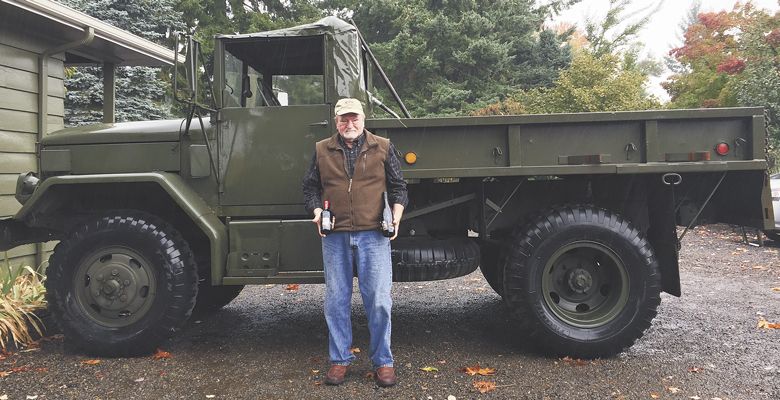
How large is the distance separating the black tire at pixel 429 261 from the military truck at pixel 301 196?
0.01 m

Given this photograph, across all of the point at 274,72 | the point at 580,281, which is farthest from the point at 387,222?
the point at 274,72

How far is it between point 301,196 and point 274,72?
1.07 metres

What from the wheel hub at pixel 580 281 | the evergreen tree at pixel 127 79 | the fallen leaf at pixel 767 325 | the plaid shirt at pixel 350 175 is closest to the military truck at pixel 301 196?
the wheel hub at pixel 580 281

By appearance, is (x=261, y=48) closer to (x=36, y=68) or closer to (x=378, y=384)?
(x=378, y=384)

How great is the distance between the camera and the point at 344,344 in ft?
11.4

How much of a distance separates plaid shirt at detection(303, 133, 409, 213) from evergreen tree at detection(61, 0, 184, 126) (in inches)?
355

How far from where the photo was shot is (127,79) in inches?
450

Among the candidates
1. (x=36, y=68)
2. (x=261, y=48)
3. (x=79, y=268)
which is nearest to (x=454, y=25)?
(x=36, y=68)

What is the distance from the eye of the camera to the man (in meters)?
3.34

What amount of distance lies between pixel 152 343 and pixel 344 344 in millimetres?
1505

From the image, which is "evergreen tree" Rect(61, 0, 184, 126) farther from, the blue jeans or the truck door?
the blue jeans

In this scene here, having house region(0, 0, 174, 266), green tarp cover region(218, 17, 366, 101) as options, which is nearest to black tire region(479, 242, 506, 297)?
green tarp cover region(218, 17, 366, 101)

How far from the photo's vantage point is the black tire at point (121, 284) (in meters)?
3.92

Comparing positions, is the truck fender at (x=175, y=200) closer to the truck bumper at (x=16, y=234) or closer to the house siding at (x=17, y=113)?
the truck bumper at (x=16, y=234)
